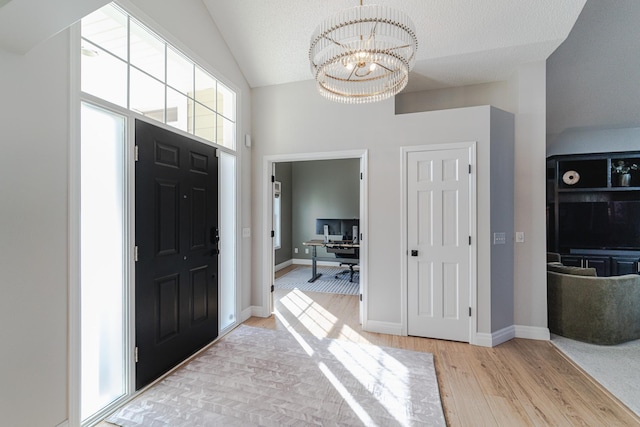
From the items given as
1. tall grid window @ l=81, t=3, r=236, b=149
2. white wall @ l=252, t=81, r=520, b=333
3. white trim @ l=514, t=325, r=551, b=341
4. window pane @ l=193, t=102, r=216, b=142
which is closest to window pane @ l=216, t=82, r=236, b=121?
tall grid window @ l=81, t=3, r=236, b=149

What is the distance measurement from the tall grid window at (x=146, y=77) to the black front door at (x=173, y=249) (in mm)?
228

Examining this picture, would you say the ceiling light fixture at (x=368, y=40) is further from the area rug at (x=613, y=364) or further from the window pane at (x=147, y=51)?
the area rug at (x=613, y=364)

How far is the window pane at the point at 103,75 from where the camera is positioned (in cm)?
177

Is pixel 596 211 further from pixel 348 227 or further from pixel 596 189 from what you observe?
pixel 348 227

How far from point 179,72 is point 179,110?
355 mm

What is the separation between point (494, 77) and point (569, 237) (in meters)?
3.08

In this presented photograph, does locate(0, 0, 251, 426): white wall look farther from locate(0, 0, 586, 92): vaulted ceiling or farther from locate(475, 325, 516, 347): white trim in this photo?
Result: locate(475, 325, 516, 347): white trim

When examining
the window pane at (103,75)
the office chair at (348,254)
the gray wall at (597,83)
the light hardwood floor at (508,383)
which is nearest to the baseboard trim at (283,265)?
the office chair at (348,254)

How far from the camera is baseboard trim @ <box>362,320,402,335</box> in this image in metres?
3.05

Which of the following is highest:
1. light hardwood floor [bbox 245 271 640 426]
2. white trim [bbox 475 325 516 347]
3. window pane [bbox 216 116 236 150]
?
window pane [bbox 216 116 236 150]

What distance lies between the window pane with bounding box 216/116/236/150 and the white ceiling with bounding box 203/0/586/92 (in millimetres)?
773

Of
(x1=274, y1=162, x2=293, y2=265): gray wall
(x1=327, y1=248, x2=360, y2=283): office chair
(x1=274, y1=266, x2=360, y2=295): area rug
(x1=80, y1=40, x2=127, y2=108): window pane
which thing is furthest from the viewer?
(x1=274, y1=162, x2=293, y2=265): gray wall

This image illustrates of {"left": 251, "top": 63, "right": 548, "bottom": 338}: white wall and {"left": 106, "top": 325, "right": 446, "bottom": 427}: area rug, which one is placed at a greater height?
{"left": 251, "top": 63, "right": 548, "bottom": 338}: white wall

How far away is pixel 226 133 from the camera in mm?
3211
